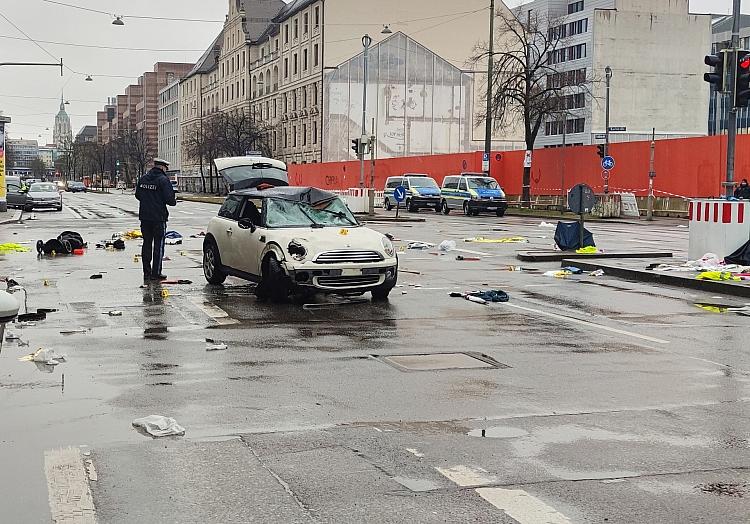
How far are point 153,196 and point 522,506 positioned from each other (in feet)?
38.8

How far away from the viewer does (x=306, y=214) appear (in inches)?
564

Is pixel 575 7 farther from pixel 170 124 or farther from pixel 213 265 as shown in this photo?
pixel 213 265

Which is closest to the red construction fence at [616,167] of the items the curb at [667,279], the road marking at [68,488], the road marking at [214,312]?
the curb at [667,279]

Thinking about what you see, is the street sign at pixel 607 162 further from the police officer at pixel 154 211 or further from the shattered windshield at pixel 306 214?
the shattered windshield at pixel 306 214

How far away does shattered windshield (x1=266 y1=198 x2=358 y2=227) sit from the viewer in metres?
14.1

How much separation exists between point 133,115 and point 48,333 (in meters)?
188

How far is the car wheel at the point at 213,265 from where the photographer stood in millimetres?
15344

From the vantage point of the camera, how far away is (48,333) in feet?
34.6

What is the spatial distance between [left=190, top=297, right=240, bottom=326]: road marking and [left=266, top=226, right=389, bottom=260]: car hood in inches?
46.5

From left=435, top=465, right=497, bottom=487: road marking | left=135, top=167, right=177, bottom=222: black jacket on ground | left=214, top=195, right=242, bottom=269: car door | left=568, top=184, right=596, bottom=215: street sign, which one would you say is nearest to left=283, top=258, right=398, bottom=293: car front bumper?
left=214, top=195, right=242, bottom=269: car door

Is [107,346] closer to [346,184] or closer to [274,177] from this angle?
[274,177]

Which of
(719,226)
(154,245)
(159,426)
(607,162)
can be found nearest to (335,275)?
(154,245)

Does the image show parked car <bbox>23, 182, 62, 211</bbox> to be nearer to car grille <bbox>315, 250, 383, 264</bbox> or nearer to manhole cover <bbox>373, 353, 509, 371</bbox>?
car grille <bbox>315, 250, 383, 264</bbox>

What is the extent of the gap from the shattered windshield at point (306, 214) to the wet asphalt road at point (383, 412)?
4.55ft
